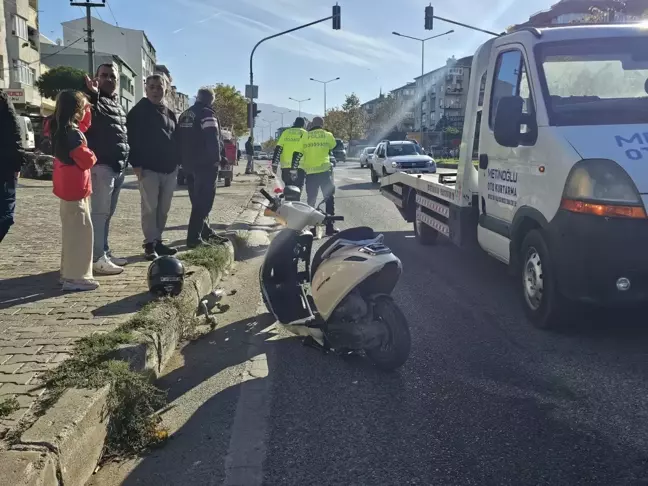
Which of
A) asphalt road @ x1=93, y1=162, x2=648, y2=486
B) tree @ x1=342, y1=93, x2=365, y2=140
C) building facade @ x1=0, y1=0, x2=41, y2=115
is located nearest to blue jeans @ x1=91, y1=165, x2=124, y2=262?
asphalt road @ x1=93, y1=162, x2=648, y2=486

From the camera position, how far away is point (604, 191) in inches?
175

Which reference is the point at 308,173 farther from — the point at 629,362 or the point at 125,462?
the point at 125,462

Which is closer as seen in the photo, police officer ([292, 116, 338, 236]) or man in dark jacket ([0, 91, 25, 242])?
man in dark jacket ([0, 91, 25, 242])

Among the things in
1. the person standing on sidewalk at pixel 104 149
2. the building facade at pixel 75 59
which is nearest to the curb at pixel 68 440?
the person standing on sidewalk at pixel 104 149

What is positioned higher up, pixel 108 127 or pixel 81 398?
pixel 108 127

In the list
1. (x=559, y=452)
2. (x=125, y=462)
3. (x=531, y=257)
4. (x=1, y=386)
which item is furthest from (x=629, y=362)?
(x=1, y=386)

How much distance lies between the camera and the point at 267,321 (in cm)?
575

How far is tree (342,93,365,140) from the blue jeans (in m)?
96.7

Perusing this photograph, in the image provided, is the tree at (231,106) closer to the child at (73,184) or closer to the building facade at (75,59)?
the building facade at (75,59)

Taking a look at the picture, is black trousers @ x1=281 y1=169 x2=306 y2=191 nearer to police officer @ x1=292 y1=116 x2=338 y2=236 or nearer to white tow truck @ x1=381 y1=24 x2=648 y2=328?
police officer @ x1=292 y1=116 x2=338 y2=236

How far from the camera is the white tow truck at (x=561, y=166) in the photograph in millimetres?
4449

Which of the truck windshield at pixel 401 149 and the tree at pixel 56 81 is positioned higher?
the tree at pixel 56 81

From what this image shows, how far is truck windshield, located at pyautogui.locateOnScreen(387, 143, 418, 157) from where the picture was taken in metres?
24.6

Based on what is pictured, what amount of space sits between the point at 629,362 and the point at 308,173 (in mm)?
6599
